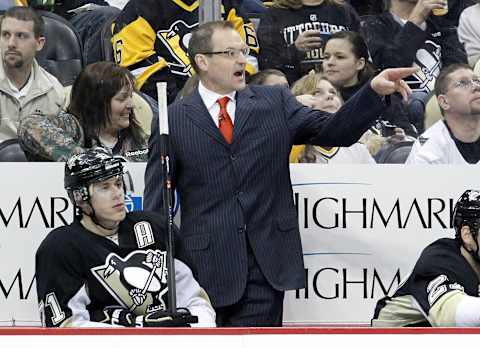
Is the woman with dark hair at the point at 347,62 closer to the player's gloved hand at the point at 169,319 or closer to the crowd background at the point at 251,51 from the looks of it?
the crowd background at the point at 251,51

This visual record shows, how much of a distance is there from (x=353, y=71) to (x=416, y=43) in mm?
324

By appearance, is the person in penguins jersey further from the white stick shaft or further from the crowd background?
the crowd background

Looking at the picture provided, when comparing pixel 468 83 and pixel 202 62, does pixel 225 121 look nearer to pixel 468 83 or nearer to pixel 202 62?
pixel 202 62

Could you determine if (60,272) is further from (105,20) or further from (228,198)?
(105,20)

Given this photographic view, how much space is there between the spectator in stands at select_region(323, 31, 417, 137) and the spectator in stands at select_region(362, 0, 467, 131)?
37mm

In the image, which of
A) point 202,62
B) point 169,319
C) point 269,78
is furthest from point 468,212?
point 169,319

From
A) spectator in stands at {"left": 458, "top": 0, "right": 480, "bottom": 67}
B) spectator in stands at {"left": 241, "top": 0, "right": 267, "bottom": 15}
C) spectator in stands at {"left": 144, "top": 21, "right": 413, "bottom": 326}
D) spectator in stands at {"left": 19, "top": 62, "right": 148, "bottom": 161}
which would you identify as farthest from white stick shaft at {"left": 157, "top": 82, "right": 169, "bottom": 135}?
spectator in stands at {"left": 458, "top": 0, "right": 480, "bottom": 67}

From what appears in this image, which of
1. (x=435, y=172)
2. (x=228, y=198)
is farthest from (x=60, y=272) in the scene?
(x=435, y=172)

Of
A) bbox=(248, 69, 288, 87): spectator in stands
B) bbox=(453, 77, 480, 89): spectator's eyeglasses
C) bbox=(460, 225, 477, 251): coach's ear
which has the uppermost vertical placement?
bbox=(248, 69, 288, 87): spectator in stands

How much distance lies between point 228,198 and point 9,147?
39.2 inches

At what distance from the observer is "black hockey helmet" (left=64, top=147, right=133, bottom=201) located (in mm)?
5684

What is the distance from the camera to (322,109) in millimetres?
6316

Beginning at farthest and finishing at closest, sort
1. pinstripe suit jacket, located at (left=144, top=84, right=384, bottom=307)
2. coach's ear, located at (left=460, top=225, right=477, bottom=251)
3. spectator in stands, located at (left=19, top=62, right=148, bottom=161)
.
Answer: spectator in stands, located at (left=19, top=62, right=148, bottom=161) → pinstripe suit jacket, located at (left=144, top=84, right=384, bottom=307) → coach's ear, located at (left=460, top=225, right=477, bottom=251)

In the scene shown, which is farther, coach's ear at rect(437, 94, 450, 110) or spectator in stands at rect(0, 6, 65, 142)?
Answer: coach's ear at rect(437, 94, 450, 110)
